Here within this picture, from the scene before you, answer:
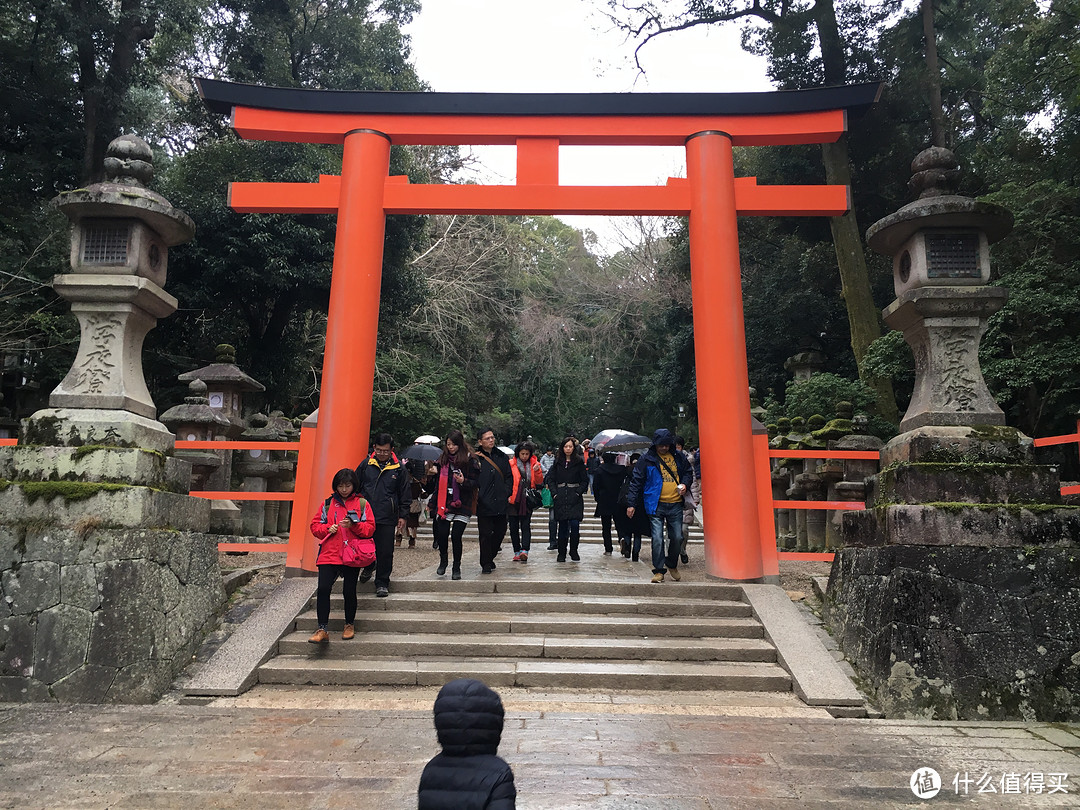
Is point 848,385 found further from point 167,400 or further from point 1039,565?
point 167,400

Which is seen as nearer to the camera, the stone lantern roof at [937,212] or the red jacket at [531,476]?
the stone lantern roof at [937,212]

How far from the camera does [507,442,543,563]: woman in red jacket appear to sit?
838cm

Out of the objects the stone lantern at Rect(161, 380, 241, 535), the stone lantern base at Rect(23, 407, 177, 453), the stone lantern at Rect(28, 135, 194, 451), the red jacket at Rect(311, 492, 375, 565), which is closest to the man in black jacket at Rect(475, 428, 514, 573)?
the red jacket at Rect(311, 492, 375, 565)

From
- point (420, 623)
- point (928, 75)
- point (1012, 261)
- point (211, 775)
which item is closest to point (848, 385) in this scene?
point (1012, 261)

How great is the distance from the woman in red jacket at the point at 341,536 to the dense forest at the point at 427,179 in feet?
27.0

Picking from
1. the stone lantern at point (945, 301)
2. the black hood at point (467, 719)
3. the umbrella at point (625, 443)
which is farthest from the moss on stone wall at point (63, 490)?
the umbrella at point (625, 443)

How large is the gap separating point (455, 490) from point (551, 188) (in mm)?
3215

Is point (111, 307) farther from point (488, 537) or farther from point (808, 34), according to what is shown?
point (808, 34)

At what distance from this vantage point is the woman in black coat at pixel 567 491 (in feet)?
27.5

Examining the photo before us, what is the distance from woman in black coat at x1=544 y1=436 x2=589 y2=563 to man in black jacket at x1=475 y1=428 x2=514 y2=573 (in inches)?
43.1

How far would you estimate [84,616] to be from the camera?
15.7 ft

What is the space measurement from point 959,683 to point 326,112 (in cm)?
749

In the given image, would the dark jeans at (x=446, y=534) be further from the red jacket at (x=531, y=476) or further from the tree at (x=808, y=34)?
the tree at (x=808, y=34)

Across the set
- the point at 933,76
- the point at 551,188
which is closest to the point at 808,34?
the point at 933,76
